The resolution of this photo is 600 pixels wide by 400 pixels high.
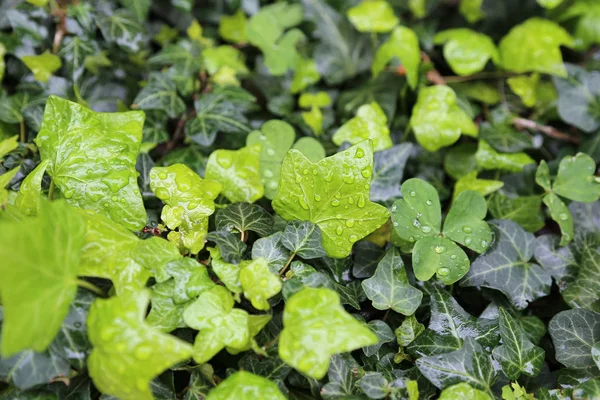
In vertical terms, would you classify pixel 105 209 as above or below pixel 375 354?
above

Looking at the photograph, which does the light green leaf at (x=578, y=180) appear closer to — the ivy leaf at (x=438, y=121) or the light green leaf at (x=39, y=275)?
the ivy leaf at (x=438, y=121)

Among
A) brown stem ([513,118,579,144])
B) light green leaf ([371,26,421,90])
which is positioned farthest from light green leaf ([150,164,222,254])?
brown stem ([513,118,579,144])

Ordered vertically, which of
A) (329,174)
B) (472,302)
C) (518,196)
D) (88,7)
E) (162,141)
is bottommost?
(472,302)

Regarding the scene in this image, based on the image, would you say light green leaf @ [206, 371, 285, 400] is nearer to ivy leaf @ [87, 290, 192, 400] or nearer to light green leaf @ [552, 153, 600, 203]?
ivy leaf @ [87, 290, 192, 400]

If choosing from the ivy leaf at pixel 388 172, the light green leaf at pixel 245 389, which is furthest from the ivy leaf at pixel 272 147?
the light green leaf at pixel 245 389

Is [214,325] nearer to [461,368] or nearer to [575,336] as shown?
[461,368]

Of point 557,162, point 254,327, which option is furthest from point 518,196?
point 254,327

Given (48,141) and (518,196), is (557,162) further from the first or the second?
(48,141)
